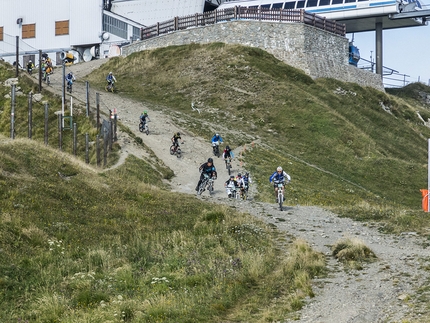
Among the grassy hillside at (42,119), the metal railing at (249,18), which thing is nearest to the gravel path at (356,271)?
the grassy hillside at (42,119)

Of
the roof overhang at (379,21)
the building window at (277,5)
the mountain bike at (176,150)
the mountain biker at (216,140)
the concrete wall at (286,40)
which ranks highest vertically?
the building window at (277,5)

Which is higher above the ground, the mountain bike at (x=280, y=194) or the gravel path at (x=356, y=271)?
the mountain bike at (x=280, y=194)

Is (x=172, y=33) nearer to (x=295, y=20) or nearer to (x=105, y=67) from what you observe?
(x=105, y=67)

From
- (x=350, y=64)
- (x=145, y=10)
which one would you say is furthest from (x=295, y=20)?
(x=145, y=10)

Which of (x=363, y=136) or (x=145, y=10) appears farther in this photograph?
(x=145, y=10)

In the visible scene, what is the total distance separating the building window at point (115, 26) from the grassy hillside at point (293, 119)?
12.1 metres

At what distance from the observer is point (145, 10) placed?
8419 cm

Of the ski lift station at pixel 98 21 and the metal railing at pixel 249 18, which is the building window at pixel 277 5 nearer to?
the ski lift station at pixel 98 21

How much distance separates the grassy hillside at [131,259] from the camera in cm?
1404

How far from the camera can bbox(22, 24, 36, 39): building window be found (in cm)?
8181

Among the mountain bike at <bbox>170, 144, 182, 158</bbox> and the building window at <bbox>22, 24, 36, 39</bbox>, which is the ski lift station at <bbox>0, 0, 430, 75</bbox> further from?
the mountain bike at <bbox>170, 144, 182, 158</bbox>

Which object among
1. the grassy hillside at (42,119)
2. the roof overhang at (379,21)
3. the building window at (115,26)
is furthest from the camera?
the building window at (115,26)

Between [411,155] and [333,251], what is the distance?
3873 centimetres

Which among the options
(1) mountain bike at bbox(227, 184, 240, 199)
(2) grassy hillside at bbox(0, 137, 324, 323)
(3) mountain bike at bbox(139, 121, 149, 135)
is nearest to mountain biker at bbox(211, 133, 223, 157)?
(3) mountain bike at bbox(139, 121, 149, 135)
